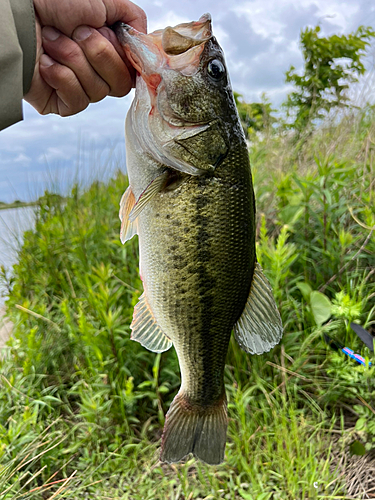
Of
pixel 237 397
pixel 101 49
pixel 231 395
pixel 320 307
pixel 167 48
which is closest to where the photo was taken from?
pixel 167 48

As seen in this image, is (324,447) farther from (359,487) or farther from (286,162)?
(286,162)

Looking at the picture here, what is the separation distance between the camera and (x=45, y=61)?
1643 millimetres

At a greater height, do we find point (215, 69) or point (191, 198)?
point (215, 69)

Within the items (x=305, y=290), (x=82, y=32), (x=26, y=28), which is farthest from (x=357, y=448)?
(x=26, y=28)

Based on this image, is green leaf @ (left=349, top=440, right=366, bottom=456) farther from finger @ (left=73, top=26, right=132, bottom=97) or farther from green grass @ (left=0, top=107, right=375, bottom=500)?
finger @ (left=73, top=26, right=132, bottom=97)

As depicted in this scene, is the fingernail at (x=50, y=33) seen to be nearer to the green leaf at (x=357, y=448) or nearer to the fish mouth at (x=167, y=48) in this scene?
the fish mouth at (x=167, y=48)

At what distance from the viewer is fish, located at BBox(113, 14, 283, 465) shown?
1.41 m

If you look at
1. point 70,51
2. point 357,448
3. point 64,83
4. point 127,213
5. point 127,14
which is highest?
point 127,14

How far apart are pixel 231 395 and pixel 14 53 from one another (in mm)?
2549

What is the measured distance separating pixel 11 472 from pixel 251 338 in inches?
72.3

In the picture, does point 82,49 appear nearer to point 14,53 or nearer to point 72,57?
point 72,57

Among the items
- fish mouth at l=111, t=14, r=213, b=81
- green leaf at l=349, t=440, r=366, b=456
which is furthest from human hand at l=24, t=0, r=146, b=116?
green leaf at l=349, t=440, r=366, b=456

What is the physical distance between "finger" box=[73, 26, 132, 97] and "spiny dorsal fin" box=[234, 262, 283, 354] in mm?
945

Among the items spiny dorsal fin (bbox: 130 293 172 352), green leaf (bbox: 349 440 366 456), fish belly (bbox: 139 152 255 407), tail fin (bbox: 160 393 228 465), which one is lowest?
green leaf (bbox: 349 440 366 456)
